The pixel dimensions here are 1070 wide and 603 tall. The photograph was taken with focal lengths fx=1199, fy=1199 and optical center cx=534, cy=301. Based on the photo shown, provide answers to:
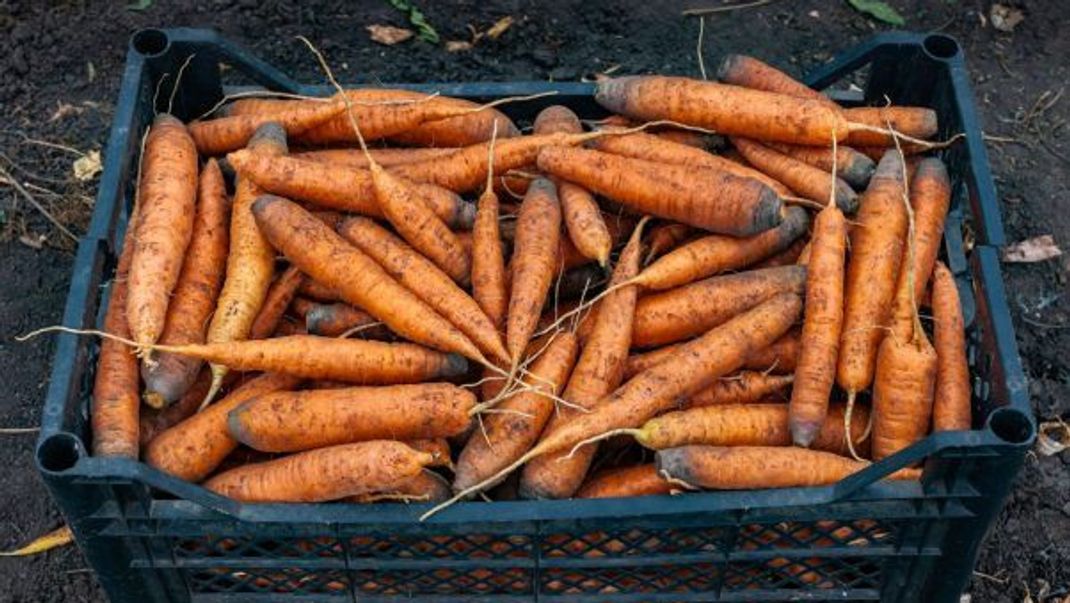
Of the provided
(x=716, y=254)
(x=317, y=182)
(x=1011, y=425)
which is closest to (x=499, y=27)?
(x=317, y=182)

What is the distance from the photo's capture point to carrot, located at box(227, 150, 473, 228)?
3137 mm

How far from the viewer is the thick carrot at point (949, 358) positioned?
282 centimetres

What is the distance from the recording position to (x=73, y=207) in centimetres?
426

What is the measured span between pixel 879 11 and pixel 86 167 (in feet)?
10.5

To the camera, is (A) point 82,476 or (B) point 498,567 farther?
(B) point 498,567

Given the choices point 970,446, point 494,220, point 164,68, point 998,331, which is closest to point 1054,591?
point 998,331

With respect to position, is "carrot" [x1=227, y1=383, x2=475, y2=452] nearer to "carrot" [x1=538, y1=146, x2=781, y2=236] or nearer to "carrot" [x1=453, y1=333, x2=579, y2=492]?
"carrot" [x1=453, y1=333, x2=579, y2=492]

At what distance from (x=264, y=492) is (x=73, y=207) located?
201 centimetres

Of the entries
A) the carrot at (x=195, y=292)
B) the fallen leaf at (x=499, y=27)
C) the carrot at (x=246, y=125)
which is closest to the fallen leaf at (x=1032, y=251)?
the fallen leaf at (x=499, y=27)

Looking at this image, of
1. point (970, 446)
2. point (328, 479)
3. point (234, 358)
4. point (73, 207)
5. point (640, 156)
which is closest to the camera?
point (970, 446)

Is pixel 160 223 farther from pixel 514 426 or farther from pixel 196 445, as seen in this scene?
pixel 514 426

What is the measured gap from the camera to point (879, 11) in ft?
16.4

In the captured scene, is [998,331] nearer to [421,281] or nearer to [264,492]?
[421,281]

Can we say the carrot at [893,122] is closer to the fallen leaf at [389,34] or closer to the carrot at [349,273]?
the carrot at [349,273]
